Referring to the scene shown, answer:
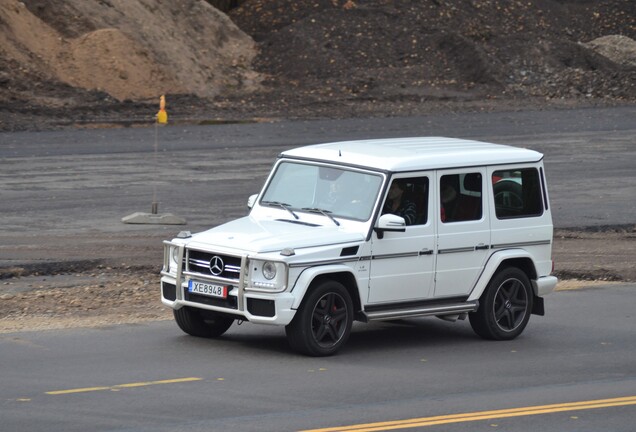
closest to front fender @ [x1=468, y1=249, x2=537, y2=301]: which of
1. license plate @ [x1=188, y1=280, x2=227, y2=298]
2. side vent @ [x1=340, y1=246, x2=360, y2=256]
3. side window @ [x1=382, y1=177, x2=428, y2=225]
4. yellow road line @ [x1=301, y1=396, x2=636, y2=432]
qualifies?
side window @ [x1=382, y1=177, x2=428, y2=225]

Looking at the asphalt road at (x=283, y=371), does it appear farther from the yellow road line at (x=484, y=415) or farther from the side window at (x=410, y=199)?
the side window at (x=410, y=199)

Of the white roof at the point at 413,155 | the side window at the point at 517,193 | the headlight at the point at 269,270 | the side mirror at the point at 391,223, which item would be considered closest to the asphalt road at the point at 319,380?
the headlight at the point at 269,270

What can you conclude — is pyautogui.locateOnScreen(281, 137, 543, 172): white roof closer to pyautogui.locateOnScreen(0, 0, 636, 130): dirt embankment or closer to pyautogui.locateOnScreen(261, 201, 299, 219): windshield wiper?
pyautogui.locateOnScreen(261, 201, 299, 219): windshield wiper

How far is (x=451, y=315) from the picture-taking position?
13.0m

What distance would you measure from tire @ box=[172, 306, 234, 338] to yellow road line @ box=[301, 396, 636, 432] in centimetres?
326

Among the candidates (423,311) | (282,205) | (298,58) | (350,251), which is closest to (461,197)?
(423,311)

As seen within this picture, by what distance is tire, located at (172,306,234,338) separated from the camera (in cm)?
1262

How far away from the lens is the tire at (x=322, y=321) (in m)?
11.7

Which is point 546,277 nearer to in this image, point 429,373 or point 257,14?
point 429,373

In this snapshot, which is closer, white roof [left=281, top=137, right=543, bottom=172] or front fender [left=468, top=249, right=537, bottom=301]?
white roof [left=281, top=137, right=543, bottom=172]

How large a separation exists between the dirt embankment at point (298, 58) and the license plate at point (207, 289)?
2363cm

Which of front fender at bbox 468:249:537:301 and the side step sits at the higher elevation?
front fender at bbox 468:249:537:301

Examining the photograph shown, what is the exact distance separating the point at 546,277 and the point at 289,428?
481 centimetres

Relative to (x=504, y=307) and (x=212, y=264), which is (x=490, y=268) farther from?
(x=212, y=264)
